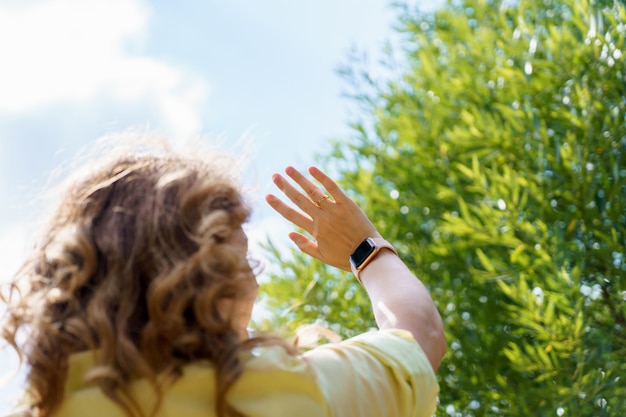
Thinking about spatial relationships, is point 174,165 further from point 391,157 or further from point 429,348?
point 391,157

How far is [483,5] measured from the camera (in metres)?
3.83

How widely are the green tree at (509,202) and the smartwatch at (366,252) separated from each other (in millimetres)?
1203

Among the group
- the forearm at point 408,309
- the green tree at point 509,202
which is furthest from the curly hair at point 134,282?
the green tree at point 509,202

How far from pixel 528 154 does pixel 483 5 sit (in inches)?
41.9

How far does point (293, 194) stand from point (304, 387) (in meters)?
0.42

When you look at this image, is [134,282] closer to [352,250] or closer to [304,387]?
[304,387]

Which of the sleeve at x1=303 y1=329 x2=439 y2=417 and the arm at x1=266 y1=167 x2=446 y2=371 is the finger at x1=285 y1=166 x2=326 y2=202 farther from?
the sleeve at x1=303 y1=329 x2=439 y2=417

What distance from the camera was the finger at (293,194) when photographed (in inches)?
47.2

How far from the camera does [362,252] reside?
1124 mm

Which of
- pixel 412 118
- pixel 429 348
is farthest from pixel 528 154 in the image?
pixel 429 348


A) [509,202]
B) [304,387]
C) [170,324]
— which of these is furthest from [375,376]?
[509,202]

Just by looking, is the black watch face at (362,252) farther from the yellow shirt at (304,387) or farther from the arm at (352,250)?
the yellow shirt at (304,387)

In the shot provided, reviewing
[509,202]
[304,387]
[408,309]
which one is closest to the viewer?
[304,387]

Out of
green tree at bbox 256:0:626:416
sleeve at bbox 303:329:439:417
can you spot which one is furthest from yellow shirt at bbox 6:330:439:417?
green tree at bbox 256:0:626:416
